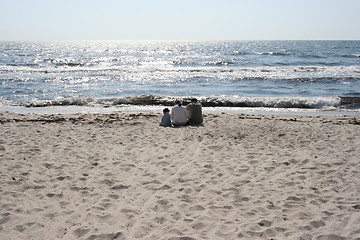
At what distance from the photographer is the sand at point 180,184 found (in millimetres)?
3965

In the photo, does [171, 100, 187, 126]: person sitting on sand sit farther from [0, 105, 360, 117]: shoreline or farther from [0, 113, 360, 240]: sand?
[0, 105, 360, 117]: shoreline

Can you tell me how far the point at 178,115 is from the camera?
9547 mm

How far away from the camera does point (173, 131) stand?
8.84 meters

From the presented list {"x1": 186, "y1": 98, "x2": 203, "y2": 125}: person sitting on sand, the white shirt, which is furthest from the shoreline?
the white shirt

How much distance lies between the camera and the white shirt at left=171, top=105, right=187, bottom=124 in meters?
9.50

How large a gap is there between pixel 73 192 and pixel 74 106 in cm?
1066

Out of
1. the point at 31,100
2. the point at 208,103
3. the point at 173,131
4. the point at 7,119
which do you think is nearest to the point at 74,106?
the point at 31,100

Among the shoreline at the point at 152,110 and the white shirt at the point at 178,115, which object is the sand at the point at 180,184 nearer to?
the white shirt at the point at 178,115

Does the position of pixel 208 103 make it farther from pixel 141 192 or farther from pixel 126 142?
pixel 141 192

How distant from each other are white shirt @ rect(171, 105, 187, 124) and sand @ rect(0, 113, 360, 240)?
3.14 feet

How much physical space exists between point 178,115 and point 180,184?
450 cm

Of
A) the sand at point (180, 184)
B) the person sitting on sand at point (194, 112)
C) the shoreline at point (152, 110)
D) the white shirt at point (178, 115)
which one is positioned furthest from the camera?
the shoreline at point (152, 110)

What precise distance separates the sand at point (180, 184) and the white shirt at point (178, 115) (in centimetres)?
96

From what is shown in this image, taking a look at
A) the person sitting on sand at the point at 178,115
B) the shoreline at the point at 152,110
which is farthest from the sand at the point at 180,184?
the shoreline at the point at 152,110
